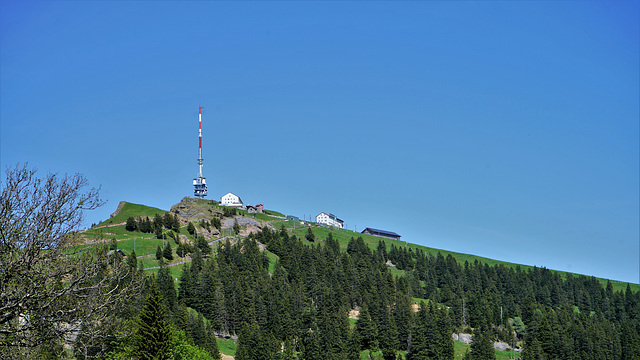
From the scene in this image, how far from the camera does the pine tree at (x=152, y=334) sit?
80.8 metres

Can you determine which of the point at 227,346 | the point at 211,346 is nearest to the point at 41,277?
the point at 211,346

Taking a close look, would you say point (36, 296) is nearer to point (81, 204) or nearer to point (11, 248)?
point (11, 248)

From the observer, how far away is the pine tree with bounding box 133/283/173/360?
265ft

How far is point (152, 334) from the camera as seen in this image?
267ft

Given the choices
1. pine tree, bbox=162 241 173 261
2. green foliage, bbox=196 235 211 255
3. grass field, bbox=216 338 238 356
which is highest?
green foliage, bbox=196 235 211 255

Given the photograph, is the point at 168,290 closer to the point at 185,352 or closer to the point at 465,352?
the point at 185,352

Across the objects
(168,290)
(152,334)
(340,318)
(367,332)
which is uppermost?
(168,290)

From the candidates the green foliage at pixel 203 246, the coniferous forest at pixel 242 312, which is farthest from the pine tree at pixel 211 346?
the green foliage at pixel 203 246

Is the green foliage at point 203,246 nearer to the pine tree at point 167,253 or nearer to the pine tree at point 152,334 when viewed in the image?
the pine tree at point 167,253

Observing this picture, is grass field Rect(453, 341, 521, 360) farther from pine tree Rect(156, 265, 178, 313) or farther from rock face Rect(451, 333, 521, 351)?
pine tree Rect(156, 265, 178, 313)

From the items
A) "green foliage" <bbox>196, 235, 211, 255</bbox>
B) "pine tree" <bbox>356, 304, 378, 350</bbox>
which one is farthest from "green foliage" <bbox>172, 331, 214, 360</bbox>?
"green foliage" <bbox>196, 235, 211, 255</bbox>

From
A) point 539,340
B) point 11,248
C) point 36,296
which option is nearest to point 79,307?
point 36,296

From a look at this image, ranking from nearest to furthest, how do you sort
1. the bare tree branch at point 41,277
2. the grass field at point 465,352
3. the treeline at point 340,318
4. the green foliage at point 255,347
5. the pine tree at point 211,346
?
the bare tree branch at point 41,277 → the pine tree at point 211,346 → the green foliage at point 255,347 → the treeline at point 340,318 → the grass field at point 465,352

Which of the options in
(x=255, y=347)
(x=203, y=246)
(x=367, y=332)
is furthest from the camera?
(x=203, y=246)
